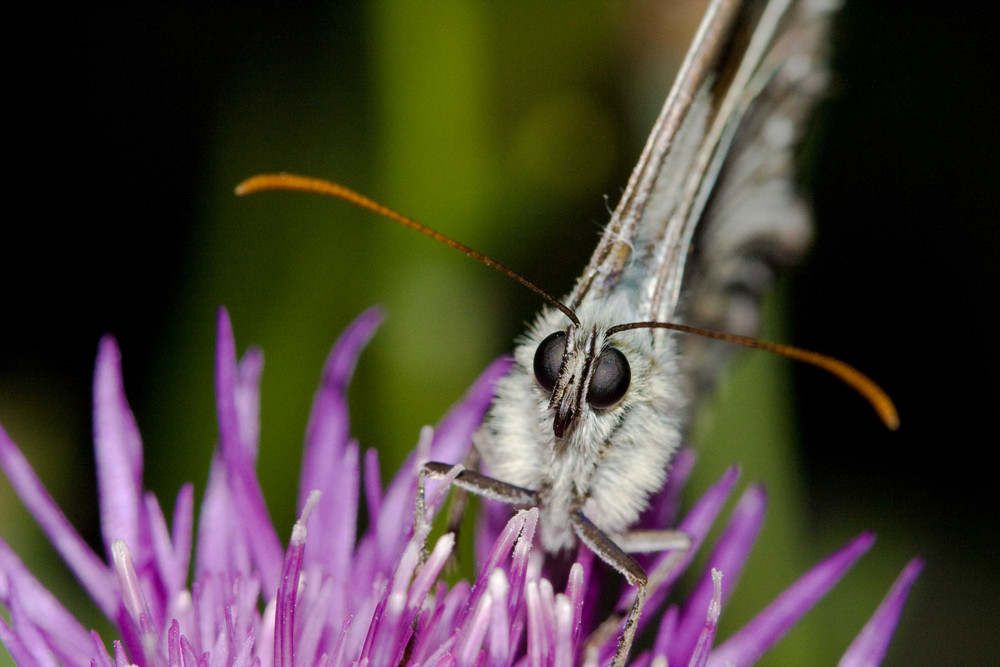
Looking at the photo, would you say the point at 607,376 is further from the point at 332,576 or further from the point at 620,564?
the point at 332,576

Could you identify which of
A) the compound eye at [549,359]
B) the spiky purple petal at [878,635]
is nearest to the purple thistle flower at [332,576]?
the spiky purple petal at [878,635]

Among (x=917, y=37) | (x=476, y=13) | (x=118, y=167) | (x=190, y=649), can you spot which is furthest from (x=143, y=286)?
(x=917, y=37)

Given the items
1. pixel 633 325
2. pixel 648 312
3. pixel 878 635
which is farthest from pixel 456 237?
pixel 878 635

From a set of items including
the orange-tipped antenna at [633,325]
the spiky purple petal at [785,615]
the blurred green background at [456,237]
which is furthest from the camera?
the blurred green background at [456,237]

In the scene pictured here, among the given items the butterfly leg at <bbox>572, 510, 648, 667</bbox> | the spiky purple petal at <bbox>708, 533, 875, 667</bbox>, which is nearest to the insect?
the butterfly leg at <bbox>572, 510, 648, 667</bbox>

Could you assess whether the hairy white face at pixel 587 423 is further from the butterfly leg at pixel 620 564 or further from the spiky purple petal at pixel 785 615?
the spiky purple petal at pixel 785 615
